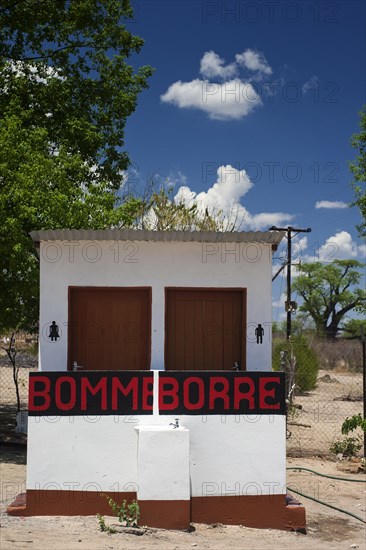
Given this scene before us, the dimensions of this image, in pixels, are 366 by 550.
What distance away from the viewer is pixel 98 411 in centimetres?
867

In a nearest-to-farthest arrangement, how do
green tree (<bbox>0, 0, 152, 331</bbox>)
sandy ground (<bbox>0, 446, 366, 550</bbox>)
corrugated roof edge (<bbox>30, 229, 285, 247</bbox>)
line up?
sandy ground (<bbox>0, 446, 366, 550</bbox>), corrugated roof edge (<bbox>30, 229, 285, 247</bbox>), green tree (<bbox>0, 0, 152, 331</bbox>)

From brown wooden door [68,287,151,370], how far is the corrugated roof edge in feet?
2.49

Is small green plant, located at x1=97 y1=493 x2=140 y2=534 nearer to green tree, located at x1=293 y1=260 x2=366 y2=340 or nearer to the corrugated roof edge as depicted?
the corrugated roof edge

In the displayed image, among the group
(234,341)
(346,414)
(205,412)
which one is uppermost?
(234,341)

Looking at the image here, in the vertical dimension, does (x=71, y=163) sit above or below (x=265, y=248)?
above

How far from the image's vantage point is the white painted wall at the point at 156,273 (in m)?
9.36

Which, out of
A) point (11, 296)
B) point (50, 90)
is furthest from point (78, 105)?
point (11, 296)

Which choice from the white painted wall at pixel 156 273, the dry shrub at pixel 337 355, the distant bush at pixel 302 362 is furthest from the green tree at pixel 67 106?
the dry shrub at pixel 337 355

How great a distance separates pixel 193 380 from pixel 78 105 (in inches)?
409

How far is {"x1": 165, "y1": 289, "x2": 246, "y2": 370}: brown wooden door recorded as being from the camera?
31.4 feet

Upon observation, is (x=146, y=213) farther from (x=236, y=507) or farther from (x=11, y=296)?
(x=236, y=507)

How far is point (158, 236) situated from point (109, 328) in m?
1.50

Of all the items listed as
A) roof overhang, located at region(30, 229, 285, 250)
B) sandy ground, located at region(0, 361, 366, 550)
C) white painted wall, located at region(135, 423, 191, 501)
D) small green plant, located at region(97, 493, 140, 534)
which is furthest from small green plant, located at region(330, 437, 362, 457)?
small green plant, located at region(97, 493, 140, 534)

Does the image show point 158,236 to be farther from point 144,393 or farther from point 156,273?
point 144,393
